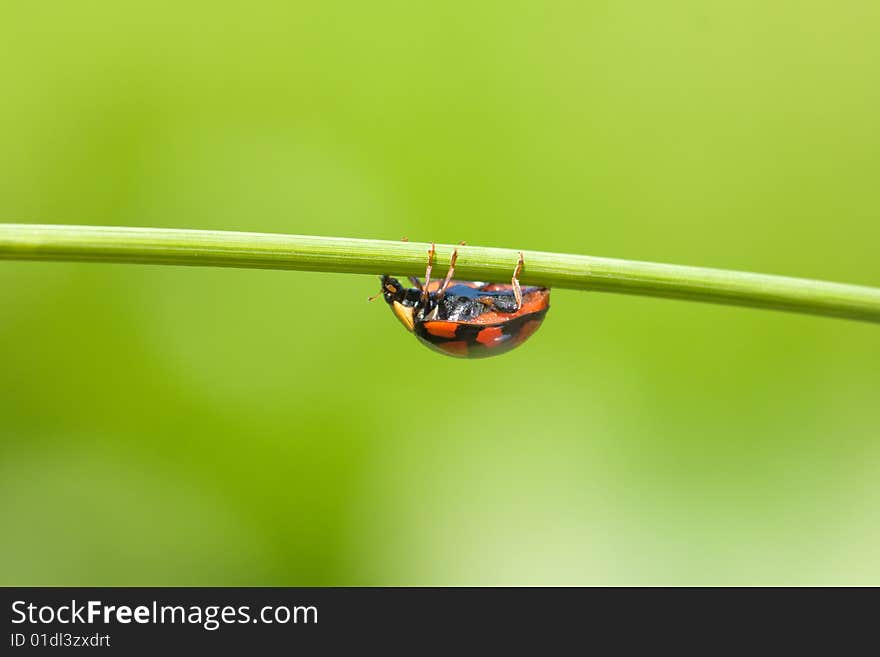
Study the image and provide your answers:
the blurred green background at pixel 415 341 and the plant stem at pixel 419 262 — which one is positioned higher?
the blurred green background at pixel 415 341

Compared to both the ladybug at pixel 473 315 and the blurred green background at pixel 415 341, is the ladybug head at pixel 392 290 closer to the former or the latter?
the ladybug at pixel 473 315

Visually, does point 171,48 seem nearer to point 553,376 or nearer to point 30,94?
point 30,94

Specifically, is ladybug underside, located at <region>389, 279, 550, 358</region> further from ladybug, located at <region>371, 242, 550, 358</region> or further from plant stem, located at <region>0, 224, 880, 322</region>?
plant stem, located at <region>0, 224, 880, 322</region>

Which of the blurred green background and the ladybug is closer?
the ladybug

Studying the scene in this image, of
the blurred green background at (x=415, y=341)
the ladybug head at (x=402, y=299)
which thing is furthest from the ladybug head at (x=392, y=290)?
the blurred green background at (x=415, y=341)

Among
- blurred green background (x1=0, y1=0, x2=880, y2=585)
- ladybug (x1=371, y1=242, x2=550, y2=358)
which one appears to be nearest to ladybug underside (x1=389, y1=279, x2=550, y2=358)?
ladybug (x1=371, y1=242, x2=550, y2=358)

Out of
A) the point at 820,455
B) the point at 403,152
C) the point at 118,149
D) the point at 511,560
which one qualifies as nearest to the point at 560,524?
the point at 511,560
